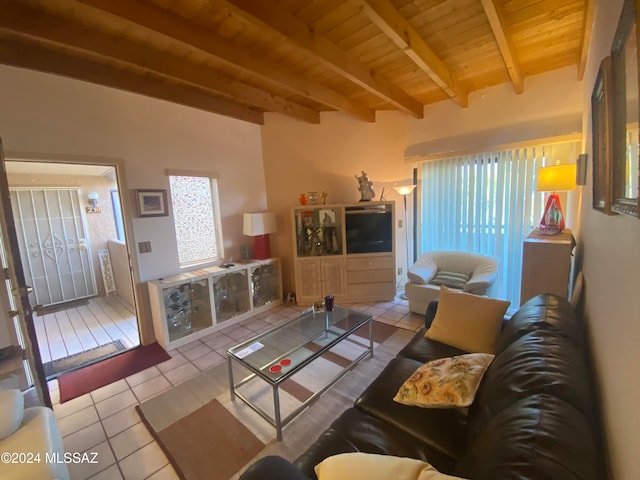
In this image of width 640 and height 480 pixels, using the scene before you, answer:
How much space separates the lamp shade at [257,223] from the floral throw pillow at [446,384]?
105 inches

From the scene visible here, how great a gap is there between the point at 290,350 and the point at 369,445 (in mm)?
983

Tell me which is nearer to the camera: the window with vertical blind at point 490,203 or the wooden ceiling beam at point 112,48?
the wooden ceiling beam at point 112,48

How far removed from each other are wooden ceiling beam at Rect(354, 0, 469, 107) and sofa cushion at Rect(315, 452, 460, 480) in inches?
90.0

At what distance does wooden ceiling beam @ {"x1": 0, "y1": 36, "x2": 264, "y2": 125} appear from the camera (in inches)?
83.2

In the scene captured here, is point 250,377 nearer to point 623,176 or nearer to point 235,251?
point 235,251

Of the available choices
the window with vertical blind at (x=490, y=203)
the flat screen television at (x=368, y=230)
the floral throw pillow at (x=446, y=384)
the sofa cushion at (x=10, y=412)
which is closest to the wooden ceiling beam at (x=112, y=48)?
the flat screen television at (x=368, y=230)

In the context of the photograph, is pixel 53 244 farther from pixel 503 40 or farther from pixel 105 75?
pixel 503 40

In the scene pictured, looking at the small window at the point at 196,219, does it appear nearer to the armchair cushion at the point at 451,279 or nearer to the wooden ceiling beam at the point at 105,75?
the wooden ceiling beam at the point at 105,75

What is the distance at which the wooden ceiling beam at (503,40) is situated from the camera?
182cm

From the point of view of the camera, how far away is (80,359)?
2666mm

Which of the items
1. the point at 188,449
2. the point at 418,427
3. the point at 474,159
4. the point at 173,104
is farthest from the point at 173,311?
the point at 474,159

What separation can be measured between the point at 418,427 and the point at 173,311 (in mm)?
2641

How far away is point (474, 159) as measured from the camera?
338cm

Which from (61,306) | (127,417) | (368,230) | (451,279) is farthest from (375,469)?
(61,306)
